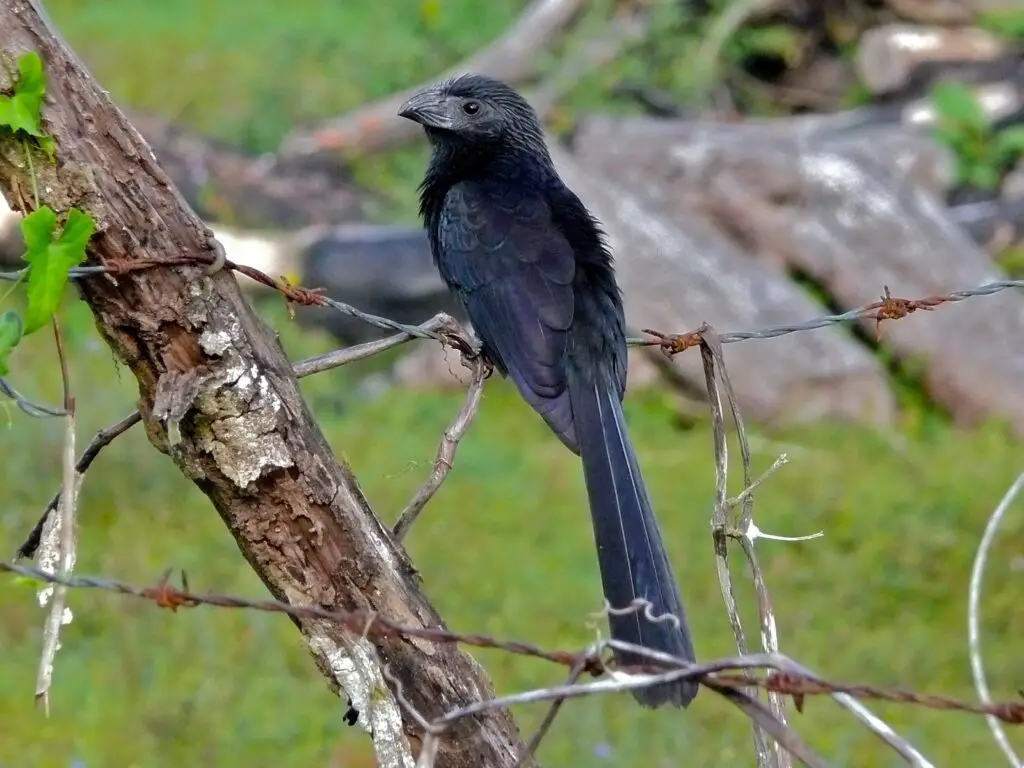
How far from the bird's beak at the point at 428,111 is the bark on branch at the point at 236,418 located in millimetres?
1883

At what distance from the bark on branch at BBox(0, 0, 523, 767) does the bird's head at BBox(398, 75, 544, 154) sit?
1916mm

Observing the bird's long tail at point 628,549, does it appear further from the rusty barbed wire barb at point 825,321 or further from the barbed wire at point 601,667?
the rusty barbed wire barb at point 825,321

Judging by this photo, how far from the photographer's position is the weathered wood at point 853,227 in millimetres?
7473

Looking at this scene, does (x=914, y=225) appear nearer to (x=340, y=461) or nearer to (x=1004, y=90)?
(x=1004, y=90)

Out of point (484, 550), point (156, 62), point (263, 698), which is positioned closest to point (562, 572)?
point (484, 550)

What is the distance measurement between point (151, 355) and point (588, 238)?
1.64 meters

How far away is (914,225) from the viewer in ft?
26.0

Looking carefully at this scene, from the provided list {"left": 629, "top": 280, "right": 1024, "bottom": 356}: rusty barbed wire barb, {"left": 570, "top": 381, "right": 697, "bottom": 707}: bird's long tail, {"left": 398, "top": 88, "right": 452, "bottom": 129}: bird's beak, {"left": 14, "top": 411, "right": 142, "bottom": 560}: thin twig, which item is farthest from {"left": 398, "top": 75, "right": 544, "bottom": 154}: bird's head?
{"left": 14, "top": 411, "right": 142, "bottom": 560}: thin twig

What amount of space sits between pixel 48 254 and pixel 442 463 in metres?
0.70

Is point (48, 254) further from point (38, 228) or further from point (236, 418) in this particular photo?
point (236, 418)

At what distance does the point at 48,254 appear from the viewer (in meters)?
1.79

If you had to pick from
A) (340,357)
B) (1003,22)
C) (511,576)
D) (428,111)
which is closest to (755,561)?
(340,357)

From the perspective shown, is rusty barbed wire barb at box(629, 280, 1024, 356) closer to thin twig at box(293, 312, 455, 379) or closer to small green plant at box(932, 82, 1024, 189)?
thin twig at box(293, 312, 455, 379)

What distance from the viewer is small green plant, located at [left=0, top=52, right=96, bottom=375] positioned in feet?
5.84
